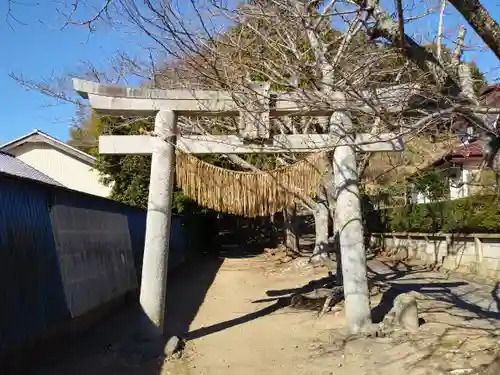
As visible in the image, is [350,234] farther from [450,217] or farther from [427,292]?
[450,217]

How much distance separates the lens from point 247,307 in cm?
1328

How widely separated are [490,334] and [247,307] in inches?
238

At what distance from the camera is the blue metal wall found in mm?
6977

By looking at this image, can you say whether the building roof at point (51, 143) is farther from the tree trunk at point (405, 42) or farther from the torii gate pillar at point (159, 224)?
the tree trunk at point (405, 42)

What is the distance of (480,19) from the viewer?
3.99 meters

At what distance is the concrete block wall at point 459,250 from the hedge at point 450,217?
23 centimetres

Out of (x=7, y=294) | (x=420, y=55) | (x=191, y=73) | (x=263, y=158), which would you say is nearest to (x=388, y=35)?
(x=420, y=55)

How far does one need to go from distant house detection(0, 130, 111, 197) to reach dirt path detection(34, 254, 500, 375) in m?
16.8

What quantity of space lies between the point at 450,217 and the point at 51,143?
20668 millimetres

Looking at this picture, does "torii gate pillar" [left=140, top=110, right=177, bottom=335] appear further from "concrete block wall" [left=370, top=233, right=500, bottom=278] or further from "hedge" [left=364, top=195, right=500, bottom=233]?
"concrete block wall" [left=370, top=233, right=500, bottom=278]

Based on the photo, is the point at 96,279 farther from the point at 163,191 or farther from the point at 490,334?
the point at 490,334

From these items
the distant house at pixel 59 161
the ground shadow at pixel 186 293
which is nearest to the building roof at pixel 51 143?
the distant house at pixel 59 161

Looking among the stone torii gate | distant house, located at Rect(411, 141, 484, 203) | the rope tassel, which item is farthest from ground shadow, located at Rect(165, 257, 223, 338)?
distant house, located at Rect(411, 141, 484, 203)

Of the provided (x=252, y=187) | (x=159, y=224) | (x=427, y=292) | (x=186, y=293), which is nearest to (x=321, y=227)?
(x=186, y=293)
